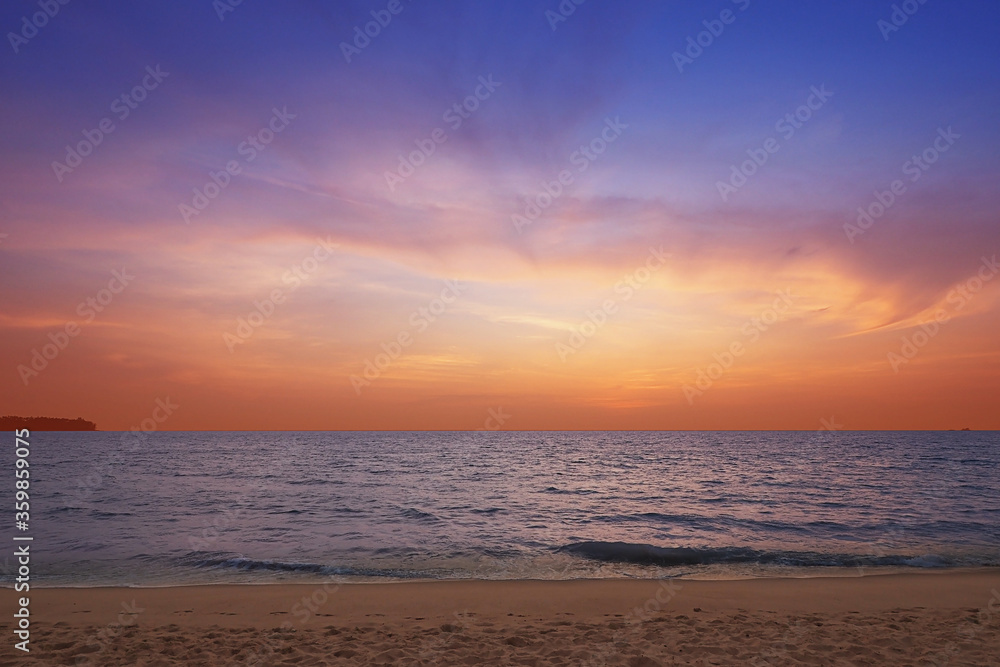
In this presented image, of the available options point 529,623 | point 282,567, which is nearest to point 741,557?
point 529,623

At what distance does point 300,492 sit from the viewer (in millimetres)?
40594

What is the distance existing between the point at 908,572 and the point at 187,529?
28641mm

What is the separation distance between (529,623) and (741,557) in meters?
11.8

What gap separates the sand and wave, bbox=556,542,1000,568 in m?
3.15

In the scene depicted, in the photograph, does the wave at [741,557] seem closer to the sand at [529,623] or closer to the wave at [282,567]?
the sand at [529,623]

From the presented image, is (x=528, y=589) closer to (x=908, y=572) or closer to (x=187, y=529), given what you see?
(x=908, y=572)

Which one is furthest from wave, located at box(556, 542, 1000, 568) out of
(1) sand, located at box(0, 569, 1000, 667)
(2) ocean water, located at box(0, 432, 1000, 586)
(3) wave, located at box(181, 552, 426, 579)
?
(3) wave, located at box(181, 552, 426, 579)

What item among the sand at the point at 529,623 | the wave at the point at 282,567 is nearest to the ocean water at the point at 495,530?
the wave at the point at 282,567

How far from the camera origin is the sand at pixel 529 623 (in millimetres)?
9484

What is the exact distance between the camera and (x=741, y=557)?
19.7 m

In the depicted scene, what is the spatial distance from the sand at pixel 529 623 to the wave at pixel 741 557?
3152 mm

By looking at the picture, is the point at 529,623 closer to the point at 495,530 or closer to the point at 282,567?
the point at 282,567

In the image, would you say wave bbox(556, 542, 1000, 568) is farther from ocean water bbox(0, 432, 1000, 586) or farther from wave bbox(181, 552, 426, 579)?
wave bbox(181, 552, 426, 579)

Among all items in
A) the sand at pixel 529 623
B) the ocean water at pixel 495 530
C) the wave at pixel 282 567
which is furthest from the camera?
the ocean water at pixel 495 530
